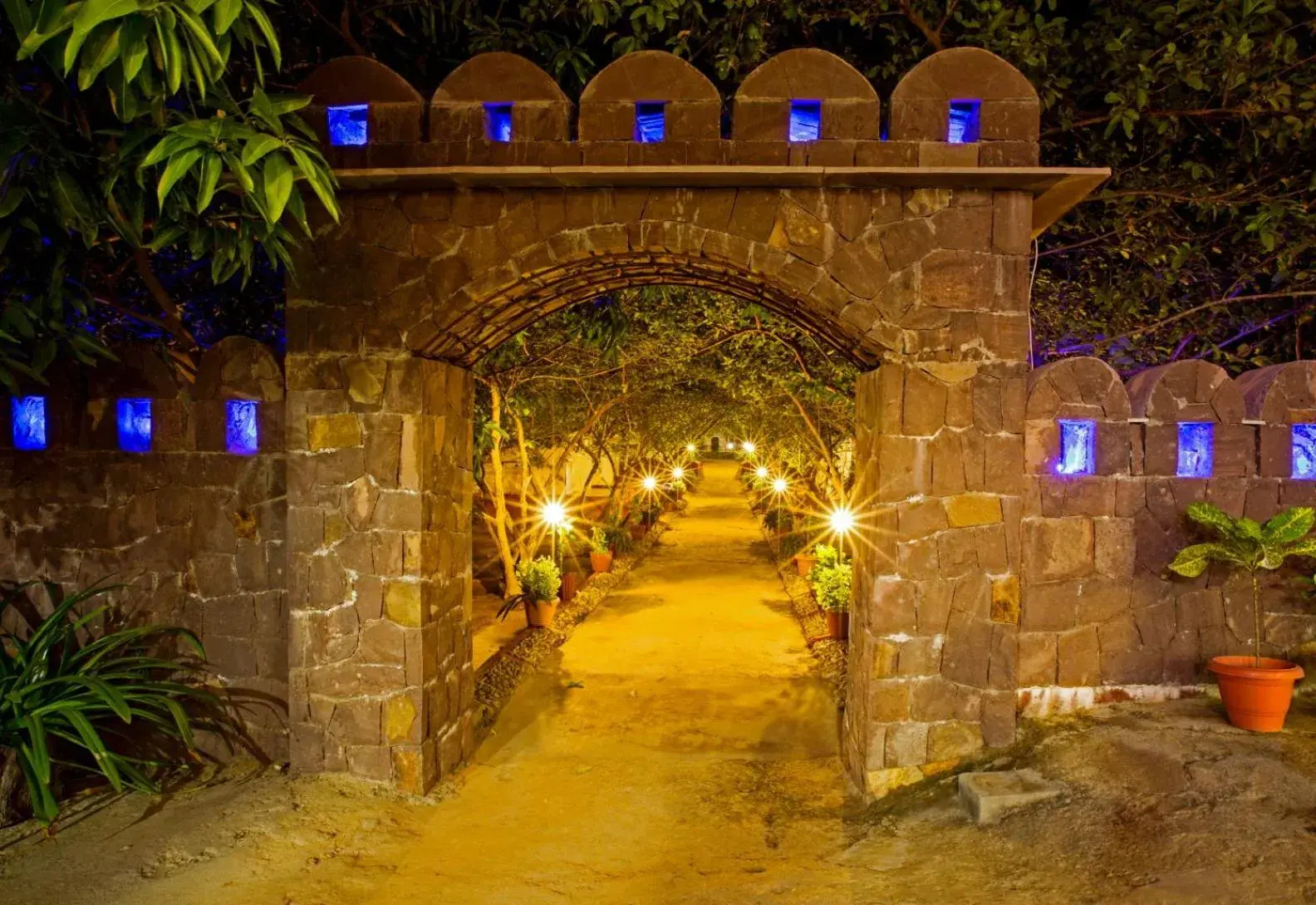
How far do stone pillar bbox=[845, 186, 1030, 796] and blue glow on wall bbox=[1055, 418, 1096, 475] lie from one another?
35cm

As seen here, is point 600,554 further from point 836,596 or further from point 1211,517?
point 1211,517

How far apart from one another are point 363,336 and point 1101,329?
6.35 m

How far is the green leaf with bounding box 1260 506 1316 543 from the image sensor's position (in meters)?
4.09

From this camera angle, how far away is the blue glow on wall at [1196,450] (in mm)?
4562

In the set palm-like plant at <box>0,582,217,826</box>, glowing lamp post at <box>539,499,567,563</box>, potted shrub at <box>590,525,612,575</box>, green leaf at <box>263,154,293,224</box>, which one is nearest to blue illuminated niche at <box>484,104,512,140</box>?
green leaf at <box>263,154,293,224</box>

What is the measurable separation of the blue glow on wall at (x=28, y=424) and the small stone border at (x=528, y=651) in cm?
336

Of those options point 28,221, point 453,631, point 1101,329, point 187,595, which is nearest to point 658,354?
point 1101,329

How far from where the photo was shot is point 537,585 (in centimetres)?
977

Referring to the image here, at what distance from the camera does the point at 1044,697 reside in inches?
178

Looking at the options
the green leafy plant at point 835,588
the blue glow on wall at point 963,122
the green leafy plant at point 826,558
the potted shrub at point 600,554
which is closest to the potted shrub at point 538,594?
the green leafy plant at point 835,588

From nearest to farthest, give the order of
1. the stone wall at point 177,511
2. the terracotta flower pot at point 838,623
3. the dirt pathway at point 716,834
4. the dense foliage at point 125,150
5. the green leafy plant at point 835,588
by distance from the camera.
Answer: the dense foliage at point 125,150
the dirt pathway at point 716,834
the stone wall at point 177,511
the terracotta flower pot at point 838,623
the green leafy plant at point 835,588

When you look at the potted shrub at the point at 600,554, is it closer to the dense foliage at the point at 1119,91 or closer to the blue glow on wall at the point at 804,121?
the dense foliage at the point at 1119,91

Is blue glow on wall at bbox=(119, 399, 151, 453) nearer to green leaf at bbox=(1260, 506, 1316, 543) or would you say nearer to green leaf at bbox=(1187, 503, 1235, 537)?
green leaf at bbox=(1187, 503, 1235, 537)

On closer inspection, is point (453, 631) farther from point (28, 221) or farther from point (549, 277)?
point (28, 221)
